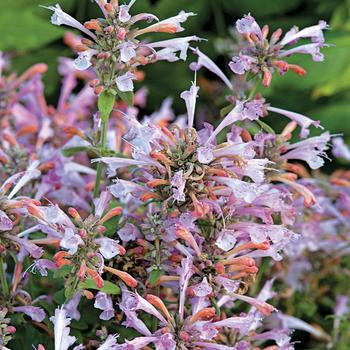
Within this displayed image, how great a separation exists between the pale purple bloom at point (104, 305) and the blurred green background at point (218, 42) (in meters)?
0.94

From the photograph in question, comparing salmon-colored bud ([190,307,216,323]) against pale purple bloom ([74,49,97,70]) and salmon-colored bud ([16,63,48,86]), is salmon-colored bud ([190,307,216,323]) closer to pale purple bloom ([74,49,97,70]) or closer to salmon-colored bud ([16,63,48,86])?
pale purple bloom ([74,49,97,70])

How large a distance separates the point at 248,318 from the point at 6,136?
50 cm

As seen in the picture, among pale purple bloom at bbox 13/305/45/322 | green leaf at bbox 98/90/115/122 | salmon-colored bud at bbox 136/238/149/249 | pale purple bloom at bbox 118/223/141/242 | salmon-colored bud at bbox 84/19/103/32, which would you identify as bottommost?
pale purple bloom at bbox 13/305/45/322

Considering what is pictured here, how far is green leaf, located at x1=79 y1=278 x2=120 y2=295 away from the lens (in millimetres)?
818

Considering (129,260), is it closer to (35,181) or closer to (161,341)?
(161,341)

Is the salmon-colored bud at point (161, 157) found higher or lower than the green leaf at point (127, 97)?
lower

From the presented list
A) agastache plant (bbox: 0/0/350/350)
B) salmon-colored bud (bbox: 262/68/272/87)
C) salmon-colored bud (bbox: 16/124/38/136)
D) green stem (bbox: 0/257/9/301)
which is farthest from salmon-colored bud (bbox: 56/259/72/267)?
salmon-colored bud (bbox: 16/124/38/136)

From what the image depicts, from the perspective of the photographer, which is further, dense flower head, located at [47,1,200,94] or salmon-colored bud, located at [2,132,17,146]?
salmon-colored bud, located at [2,132,17,146]

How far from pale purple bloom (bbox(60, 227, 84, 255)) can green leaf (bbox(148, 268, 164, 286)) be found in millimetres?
98

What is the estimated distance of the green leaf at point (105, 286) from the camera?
2.68ft

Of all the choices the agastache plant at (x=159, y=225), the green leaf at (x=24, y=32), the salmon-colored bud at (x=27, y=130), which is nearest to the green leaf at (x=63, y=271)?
the agastache plant at (x=159, y=225)

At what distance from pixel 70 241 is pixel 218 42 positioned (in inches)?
46.2

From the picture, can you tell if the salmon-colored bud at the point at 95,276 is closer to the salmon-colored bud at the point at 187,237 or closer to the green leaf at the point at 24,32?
the salmon-colored bud at the point at 187,237

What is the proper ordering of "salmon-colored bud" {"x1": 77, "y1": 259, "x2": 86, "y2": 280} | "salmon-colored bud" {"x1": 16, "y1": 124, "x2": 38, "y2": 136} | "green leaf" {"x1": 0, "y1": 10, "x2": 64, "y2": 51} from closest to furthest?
"salmon-colored bud" {"x1": 77, "y1": 259, "x2": 86, "y2": 280} < "salmon-colored bud" {"x1": 16, "y1": 124, "x2": 38, "y2": 136} < "green leaf" {"x1": 0, "y1": 10, "x2": 64, "y2": 51}
